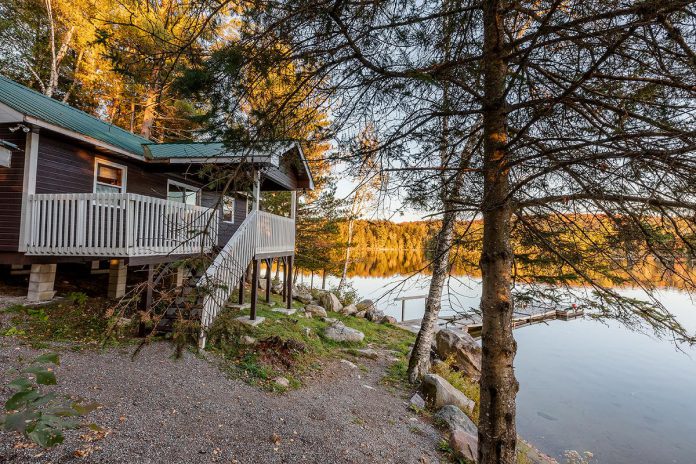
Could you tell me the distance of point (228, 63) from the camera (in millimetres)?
2805

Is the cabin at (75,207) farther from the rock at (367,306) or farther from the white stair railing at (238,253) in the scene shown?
the rock at (367,306)

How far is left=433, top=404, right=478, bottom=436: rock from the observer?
557cm

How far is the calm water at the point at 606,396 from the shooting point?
24.0 ft

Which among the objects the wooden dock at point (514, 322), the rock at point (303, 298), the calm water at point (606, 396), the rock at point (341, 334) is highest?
the rock at point (303, 298)

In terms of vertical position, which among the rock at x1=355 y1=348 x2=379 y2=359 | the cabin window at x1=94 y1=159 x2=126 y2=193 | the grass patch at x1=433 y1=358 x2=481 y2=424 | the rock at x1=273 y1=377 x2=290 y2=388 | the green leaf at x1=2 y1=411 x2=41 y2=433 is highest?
the cabin window at x1=94 y1=159 x2=126 y2=193

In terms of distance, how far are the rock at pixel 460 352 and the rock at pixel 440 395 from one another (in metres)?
2.54

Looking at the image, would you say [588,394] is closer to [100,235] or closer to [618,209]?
[618,209]

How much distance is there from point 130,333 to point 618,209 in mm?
7311

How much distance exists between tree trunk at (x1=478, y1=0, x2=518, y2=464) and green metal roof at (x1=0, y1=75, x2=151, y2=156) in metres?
7.01

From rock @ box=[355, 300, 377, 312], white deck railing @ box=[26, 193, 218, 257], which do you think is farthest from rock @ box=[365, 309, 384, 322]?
white deck railing @ box=[26, 193, 218, 257]

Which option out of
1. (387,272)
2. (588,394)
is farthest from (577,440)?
(387,272)

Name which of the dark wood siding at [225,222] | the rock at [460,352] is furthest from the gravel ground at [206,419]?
the dark wood siding at [225,222]

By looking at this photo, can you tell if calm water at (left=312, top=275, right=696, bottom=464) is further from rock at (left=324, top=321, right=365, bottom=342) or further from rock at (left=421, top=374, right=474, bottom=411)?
rock at (left=421, top=374, right=474, bottom=411)

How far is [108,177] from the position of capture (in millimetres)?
8453
